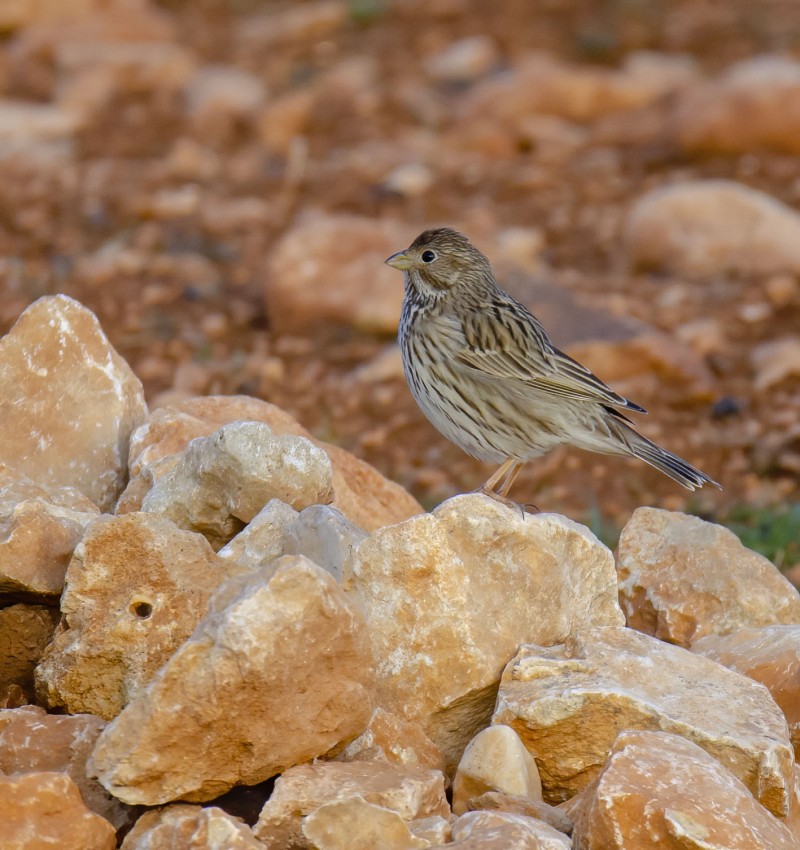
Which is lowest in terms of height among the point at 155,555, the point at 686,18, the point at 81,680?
the point at 686,18

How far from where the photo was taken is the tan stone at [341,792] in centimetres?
366

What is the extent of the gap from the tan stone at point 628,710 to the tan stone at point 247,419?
1.16m

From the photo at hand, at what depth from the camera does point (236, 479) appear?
15.3 feet

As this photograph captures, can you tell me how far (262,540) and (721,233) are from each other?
688cm

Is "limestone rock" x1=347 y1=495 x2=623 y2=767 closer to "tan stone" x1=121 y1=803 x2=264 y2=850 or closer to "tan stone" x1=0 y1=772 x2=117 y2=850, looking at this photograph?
"tan stone" x1=121 y1=803 x2=264 y2=850

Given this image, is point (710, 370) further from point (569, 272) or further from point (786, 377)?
point (569, 272)

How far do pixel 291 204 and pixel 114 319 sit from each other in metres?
2.37

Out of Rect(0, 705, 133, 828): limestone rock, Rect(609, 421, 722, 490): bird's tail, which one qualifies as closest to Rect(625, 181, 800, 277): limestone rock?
Rect(609, 421, 722, 490): bird's tail

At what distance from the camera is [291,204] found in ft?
38.1

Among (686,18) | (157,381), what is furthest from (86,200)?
(686,18)

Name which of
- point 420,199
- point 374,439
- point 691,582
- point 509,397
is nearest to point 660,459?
point 509,397

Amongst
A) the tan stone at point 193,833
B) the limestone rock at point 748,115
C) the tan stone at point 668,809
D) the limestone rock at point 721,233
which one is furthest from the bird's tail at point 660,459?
the limestone rock at point 748,115

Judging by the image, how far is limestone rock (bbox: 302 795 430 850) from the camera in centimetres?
354

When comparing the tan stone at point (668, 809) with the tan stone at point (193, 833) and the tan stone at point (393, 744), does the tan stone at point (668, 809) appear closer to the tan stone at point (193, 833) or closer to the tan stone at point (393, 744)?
the tan stone at point (393, 744)
